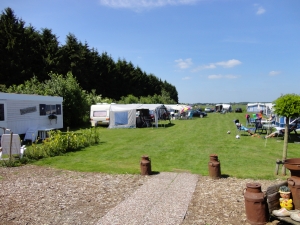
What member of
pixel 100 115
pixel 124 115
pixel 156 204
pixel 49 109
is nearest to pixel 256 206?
pixel 156 204

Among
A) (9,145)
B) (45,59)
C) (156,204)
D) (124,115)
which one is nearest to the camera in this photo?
(156,204)

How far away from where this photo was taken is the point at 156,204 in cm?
464

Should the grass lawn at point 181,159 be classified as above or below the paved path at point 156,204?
below

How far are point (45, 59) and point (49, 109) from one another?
14975mm

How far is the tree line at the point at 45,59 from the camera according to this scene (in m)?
27.5

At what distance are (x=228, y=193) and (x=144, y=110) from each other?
19095 mm

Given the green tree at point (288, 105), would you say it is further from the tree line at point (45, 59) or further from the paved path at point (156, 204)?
the tree line at point (45, 59)

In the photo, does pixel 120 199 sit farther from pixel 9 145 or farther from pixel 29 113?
pixel 29 113

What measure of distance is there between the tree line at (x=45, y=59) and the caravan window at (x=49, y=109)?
447cm

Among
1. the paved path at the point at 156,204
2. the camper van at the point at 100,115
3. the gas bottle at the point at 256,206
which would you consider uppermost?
the camper van at the point at 100,115

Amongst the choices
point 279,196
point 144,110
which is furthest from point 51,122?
point 279,196

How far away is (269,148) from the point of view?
36.9 feet

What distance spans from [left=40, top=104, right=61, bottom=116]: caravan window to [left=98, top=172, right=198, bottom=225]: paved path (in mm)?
12864

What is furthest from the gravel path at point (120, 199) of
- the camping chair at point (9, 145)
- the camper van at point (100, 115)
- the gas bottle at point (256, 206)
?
the camper van at point (100, 115)
